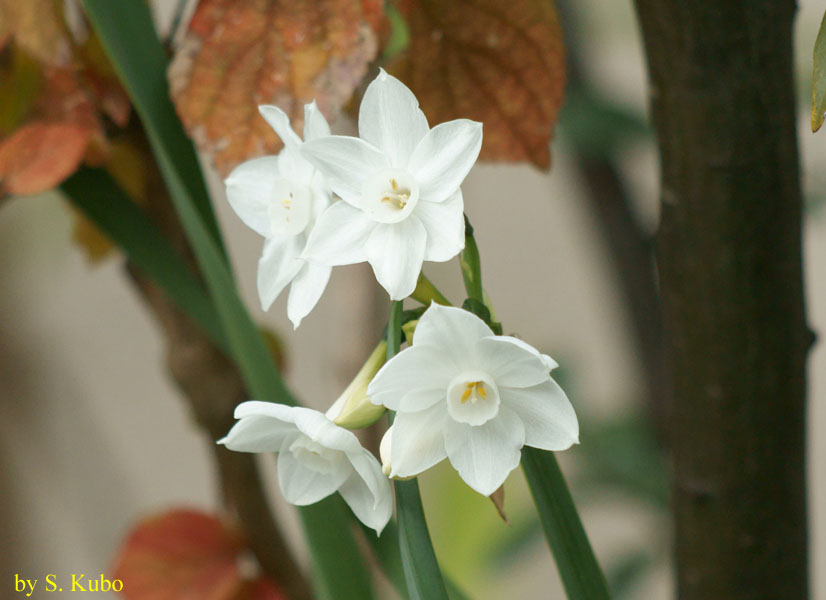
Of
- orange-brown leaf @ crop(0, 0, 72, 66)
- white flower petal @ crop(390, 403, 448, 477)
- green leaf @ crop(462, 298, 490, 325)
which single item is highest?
orange-brown leaf @ crop(0, 0, 72, 66)

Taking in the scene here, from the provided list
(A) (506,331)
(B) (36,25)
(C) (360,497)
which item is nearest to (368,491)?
(C) (360,497)

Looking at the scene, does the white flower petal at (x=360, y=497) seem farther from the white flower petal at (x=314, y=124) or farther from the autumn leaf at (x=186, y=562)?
the autumn leaf at (x=186, y=562)

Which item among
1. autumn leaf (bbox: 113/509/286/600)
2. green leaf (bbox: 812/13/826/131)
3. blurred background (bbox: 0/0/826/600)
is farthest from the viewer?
blurred background (bbox: 0/0/826/600)

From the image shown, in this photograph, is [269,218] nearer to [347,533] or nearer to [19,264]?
[347,533]

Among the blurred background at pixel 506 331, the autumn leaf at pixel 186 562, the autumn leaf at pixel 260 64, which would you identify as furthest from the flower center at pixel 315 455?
the blurred background at pixel 506 331

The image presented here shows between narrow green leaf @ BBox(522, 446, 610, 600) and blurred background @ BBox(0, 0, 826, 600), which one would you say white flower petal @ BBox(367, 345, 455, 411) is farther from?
blurred background @ BBox(0, 0, 826, 600)

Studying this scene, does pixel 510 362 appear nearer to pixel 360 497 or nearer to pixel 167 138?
pixel 360 497

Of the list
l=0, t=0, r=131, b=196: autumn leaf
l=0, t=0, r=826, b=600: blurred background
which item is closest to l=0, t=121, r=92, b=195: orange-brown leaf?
l=0, t=0, r=131, b=196: autumn leaf
